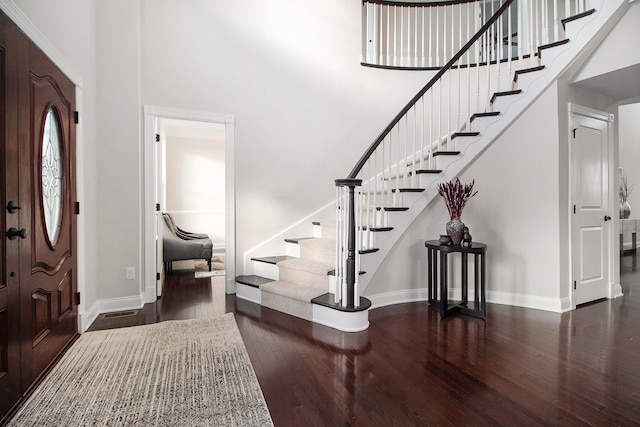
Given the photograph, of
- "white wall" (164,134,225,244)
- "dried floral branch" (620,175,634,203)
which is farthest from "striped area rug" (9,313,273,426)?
"dried floral branch" (620,175,634,203)

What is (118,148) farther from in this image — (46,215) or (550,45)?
(550,45)

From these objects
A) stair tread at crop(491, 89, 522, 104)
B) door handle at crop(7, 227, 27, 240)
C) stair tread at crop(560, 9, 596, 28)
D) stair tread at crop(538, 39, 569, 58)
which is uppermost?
stair tread at crop(560, 9, 596, 28)

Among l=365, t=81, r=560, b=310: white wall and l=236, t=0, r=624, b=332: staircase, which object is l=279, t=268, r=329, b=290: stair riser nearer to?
l=236, t=0, r=624, b=332: staircase

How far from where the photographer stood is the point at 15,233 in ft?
5.94

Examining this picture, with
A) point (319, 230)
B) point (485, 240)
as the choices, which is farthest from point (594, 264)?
point (319, 230)

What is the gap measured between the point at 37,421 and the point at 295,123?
3750mm

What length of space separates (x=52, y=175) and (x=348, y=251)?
7.68 ft

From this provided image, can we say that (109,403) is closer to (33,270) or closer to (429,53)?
(33,270)

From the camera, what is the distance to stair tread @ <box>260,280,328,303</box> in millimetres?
3262

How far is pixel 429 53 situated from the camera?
16.0ft

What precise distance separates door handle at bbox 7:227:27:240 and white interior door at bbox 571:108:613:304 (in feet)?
15.1

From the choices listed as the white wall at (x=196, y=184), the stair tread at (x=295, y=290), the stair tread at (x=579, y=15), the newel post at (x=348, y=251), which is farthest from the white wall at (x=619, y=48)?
the white wall at (x=196, y=184)

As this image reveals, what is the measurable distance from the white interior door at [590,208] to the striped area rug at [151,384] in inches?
139

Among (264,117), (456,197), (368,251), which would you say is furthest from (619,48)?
(264,117)
